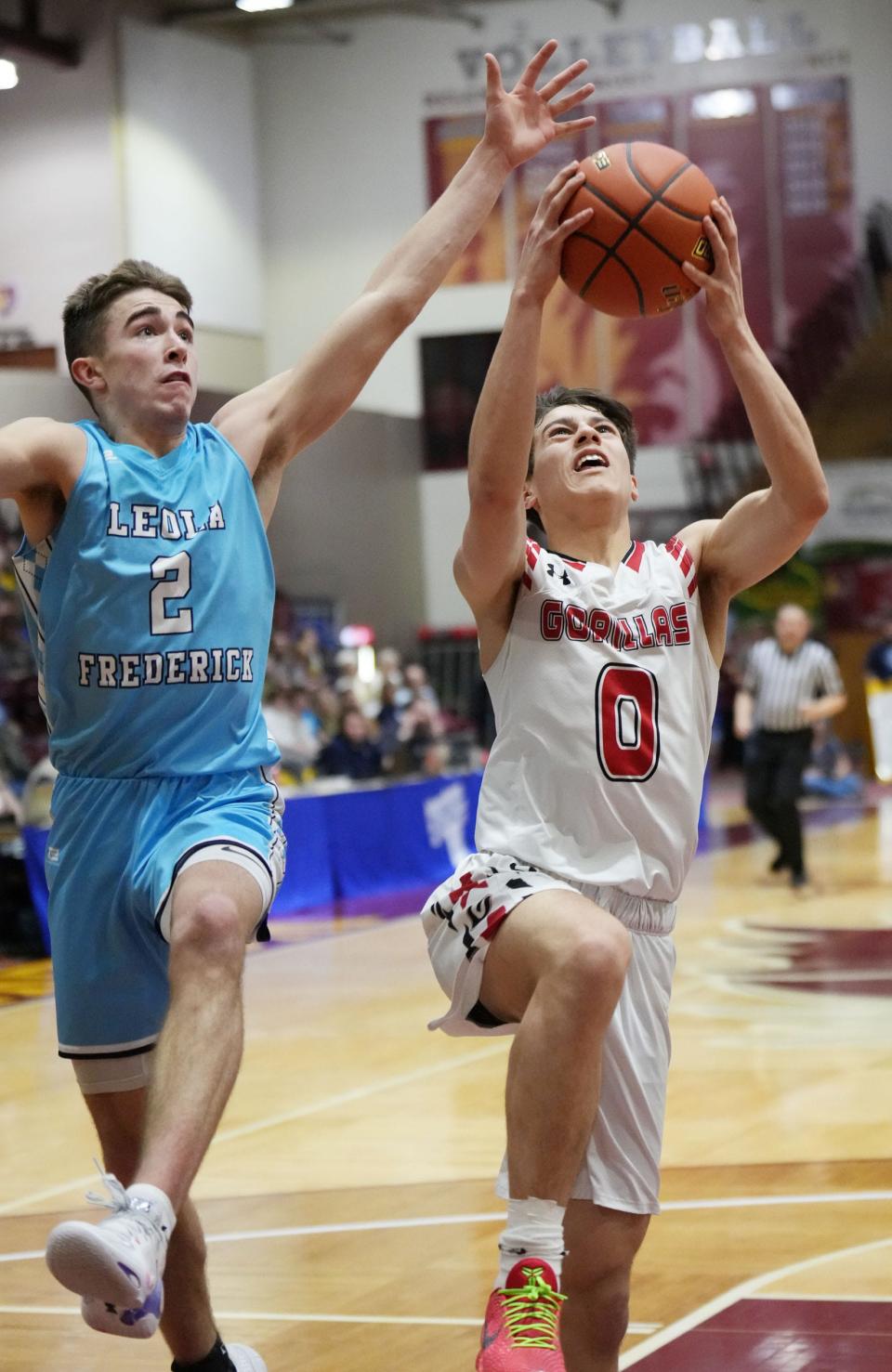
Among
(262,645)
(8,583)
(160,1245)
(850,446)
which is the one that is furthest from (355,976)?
(850,446)

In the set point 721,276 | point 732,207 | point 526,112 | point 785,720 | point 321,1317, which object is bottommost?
point 321,1317

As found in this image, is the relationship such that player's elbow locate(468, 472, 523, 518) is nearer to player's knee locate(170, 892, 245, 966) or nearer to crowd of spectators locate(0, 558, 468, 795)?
player's knee locate(170, 892, 245, 966)

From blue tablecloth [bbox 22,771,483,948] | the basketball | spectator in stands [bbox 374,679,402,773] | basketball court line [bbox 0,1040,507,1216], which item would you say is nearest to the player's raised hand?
the basketball

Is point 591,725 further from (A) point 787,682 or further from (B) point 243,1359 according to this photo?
(A) point 787,682

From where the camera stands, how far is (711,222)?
3.74m

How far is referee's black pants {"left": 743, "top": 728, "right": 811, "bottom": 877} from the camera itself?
43.1 ft

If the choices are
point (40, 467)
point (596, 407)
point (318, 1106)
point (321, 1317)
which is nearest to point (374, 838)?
point (318, 1106)

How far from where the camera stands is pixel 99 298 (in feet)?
12.7

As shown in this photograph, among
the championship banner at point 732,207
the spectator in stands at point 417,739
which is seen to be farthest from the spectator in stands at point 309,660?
the championship banner at point 732,207

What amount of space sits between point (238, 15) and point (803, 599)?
1119 centimetres

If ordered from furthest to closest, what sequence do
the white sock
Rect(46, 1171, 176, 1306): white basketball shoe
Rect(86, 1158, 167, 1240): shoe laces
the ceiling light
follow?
the ceiling light
the white sock
Rect(86, 1158, 167, 1240): shoe laces
Rect(46, 1171, 176, 1306): white basketball shoe

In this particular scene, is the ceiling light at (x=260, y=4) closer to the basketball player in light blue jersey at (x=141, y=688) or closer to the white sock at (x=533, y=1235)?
the basketball player in light blue jersey at (x=141, y=688)

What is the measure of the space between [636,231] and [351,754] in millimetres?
12327

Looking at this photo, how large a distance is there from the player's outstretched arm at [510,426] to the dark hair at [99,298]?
713 mm
